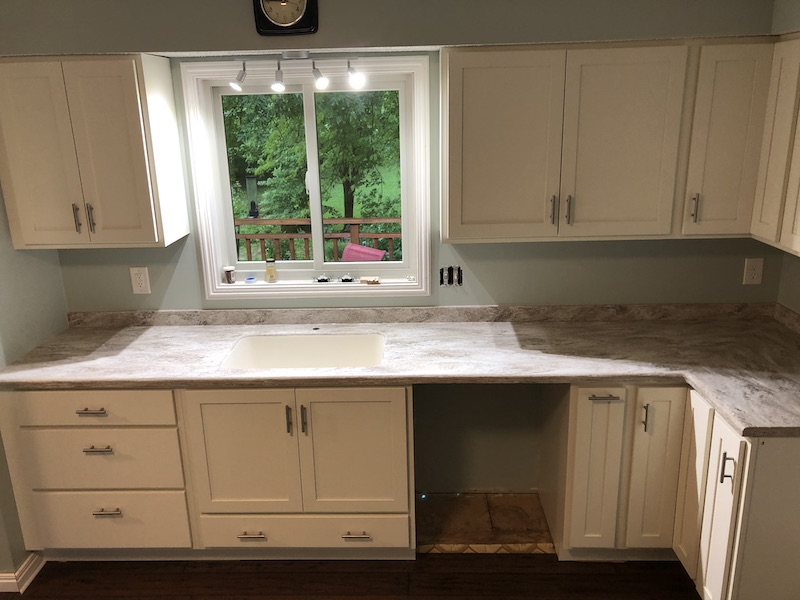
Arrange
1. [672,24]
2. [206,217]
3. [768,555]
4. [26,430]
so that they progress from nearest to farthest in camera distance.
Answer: [768,555] < [672,24] < [26,430] < [206,217]

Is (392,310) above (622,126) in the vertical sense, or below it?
below

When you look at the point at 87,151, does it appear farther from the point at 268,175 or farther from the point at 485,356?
the point at 485,356

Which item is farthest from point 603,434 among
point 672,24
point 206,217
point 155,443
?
point 206,217

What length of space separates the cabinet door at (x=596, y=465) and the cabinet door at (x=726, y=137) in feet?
2.54

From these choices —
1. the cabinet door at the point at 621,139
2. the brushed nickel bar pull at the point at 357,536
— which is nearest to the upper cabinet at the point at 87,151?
the brushed nickel bar pull at the point at 357,536

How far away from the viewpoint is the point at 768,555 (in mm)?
1971

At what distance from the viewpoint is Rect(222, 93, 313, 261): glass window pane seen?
2.81 metres

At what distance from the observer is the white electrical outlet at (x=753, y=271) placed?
9.04ft

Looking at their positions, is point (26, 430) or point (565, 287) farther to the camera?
point (565, 287)

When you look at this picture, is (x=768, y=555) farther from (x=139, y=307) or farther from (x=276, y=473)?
(x=139, y=307)

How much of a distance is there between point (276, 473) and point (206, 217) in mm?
1187

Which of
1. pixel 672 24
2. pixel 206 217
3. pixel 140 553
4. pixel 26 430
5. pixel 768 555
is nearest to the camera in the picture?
pixel 768 555

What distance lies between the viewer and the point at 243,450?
2.42 metres

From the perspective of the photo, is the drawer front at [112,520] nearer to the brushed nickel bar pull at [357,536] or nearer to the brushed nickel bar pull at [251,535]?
the brushed nickel bar pull at [251,535]
